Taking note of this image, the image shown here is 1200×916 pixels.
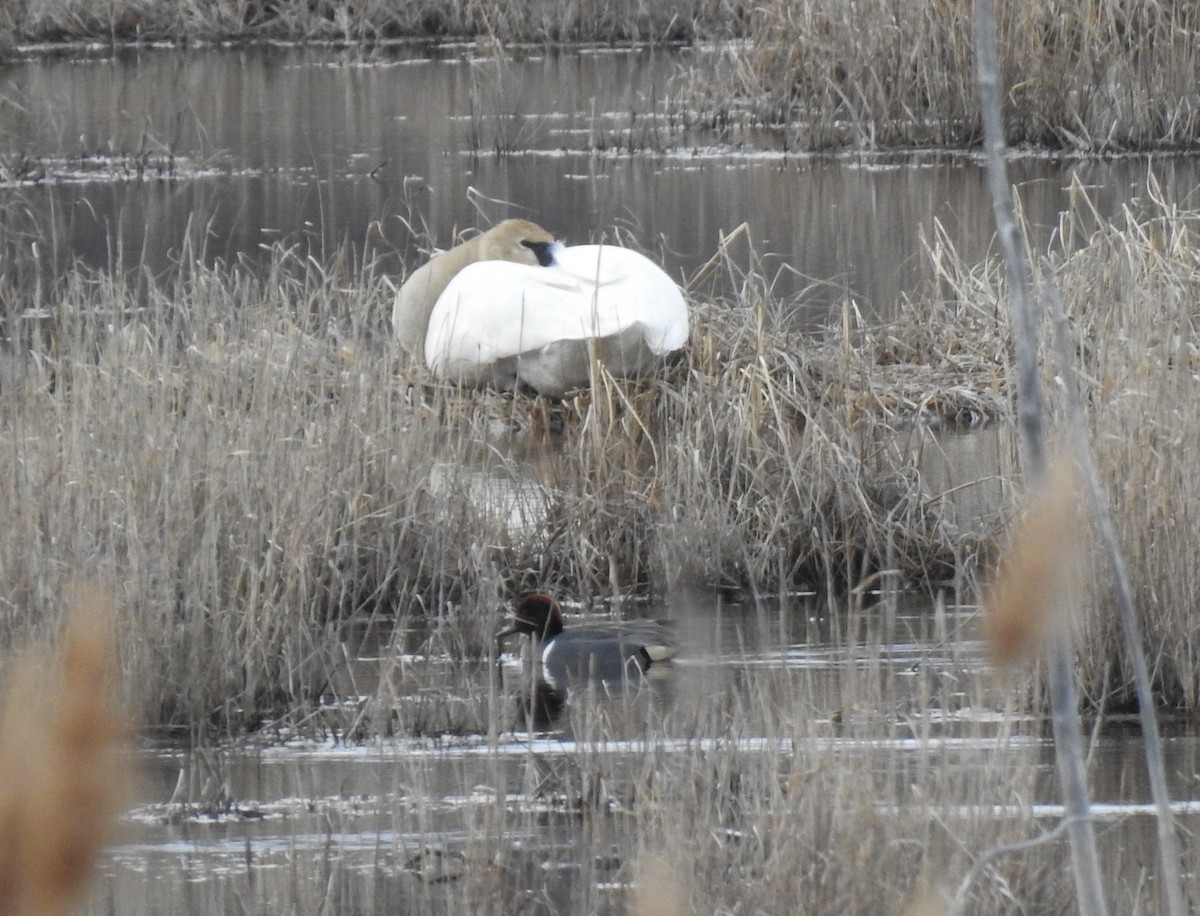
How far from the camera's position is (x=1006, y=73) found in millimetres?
13859

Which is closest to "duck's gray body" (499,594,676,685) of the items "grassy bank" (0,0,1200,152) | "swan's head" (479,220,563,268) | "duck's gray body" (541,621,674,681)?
"duck's gray body" (541,621,674,681)

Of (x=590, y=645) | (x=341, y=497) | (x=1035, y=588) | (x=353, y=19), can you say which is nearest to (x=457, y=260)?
(x=341, y=497)

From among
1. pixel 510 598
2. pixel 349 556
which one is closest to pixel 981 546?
pixel 510 598

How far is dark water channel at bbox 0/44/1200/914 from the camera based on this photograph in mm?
3145

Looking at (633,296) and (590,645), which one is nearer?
(590,645)

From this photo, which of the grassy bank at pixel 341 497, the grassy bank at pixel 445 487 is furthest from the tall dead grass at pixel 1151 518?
the grassy bank at pixel 341 497

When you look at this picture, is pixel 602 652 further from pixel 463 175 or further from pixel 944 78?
pixel 944 78

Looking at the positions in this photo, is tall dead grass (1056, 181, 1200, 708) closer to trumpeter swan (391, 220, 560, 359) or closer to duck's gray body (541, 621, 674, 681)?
duck's gray body (541, 621, 674, 681)

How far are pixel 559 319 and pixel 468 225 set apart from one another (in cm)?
572

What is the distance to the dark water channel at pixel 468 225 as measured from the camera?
10.3 ft

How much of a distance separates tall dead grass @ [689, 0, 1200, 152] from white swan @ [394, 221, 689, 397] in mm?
7679

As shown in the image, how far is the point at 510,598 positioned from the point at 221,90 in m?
15.0

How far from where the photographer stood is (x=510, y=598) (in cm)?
506

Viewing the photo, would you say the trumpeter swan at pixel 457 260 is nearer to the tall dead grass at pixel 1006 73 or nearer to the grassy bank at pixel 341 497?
the grassy bank at pixel 341 497
